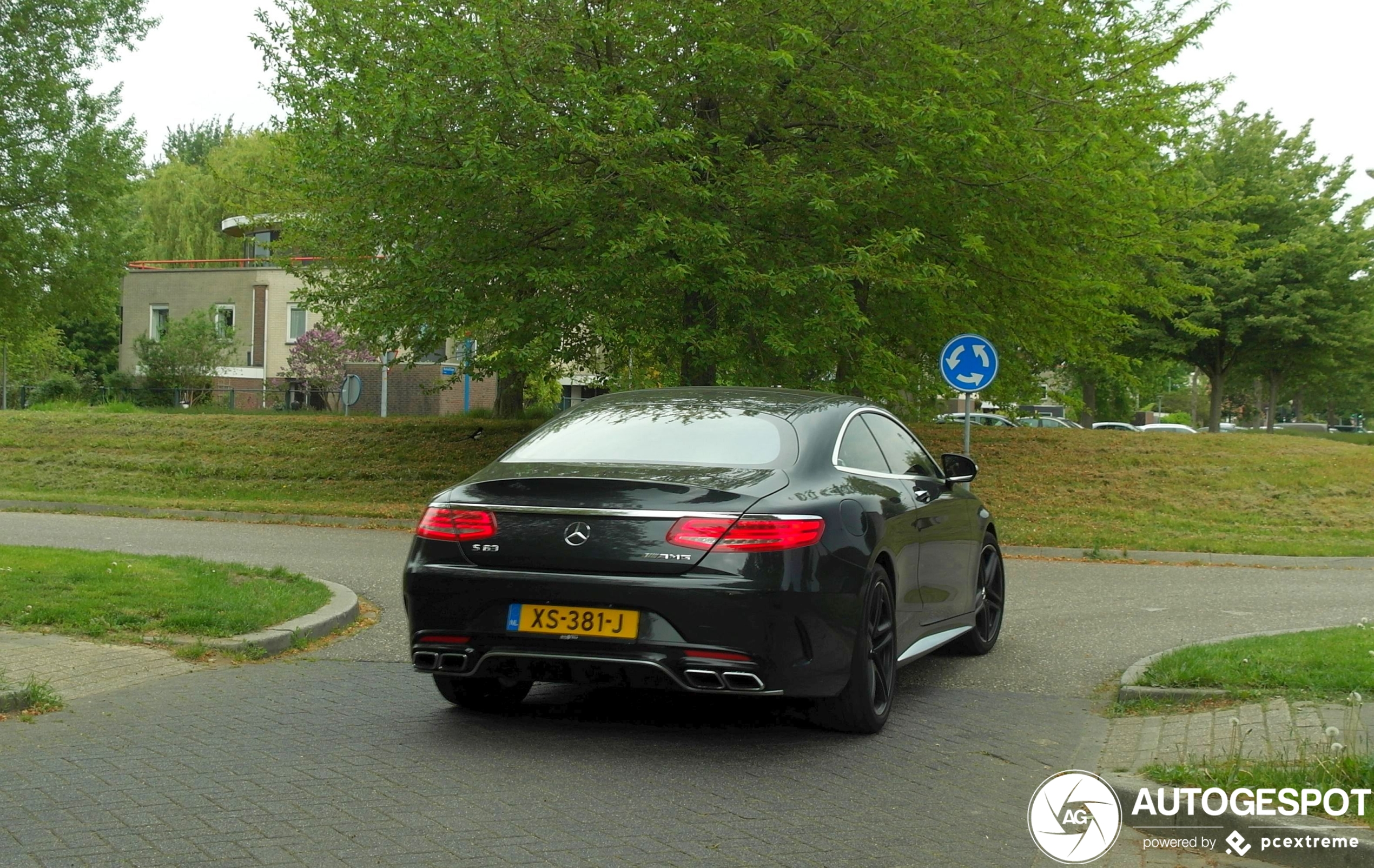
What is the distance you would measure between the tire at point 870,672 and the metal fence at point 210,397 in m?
34.6

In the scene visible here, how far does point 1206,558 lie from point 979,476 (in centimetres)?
695

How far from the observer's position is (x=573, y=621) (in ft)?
18.1

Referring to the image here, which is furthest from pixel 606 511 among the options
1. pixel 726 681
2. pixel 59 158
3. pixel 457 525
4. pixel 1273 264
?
pixel 1273 264

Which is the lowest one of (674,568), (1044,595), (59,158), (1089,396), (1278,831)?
(1044,595)

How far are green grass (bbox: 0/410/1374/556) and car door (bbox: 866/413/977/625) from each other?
897 centimetres

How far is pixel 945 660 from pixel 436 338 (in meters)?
12.9

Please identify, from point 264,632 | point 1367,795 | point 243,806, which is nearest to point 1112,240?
point 264,632

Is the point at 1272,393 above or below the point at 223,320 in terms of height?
below

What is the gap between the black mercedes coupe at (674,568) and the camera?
542 cm

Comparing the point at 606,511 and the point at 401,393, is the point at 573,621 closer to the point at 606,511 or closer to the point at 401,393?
the point at 606,511

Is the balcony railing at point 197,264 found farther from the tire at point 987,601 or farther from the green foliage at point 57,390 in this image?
the tire at point 987,601

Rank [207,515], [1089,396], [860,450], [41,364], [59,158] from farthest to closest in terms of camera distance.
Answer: [41,364] < [1089,396] < [59,158] < [207,515] < [860,450]

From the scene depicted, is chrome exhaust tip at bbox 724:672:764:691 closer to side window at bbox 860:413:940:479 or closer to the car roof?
the car roof

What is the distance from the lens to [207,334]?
4597 centimetres
